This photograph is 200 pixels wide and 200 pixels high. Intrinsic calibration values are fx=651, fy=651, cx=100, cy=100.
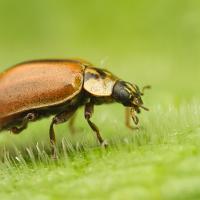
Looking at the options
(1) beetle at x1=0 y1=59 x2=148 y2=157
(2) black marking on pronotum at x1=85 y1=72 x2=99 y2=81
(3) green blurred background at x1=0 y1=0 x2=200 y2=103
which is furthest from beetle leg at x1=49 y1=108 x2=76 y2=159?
(3) green blurred background at x1=0 y1=0 x2=200 y2=103

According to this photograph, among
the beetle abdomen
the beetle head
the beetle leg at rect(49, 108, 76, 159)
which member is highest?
the beetle abdomen

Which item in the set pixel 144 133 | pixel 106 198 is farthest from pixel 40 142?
pixel 106 198

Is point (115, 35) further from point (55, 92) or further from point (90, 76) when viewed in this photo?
point (55, 92)

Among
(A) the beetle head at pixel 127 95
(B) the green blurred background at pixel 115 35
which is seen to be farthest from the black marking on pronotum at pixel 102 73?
(B) the green blurred background at pixel 115 35

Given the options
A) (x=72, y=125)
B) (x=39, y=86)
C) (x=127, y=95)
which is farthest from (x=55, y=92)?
(x=72, y=125)

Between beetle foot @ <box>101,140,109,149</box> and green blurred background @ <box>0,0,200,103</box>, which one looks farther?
green blurred background @ <box>0,0,200,103</box>

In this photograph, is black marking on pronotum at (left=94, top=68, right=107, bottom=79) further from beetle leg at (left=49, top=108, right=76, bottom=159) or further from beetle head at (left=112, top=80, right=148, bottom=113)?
beetle leg at (left=49, top=108, right=76, bottom=159)

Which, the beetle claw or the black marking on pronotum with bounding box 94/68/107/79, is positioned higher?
Answer: the black marking on pronotum with bounding box 94/68/107/79
